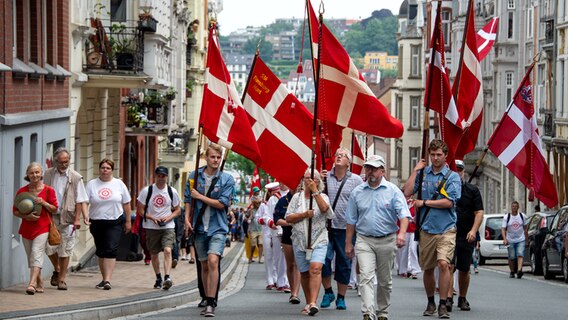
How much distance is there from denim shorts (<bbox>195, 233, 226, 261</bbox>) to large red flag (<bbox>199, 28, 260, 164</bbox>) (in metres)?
1.64

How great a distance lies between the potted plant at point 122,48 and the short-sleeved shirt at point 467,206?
564 inches

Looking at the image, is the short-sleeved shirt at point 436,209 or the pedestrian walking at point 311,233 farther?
the pedestrian walking at point 311,233

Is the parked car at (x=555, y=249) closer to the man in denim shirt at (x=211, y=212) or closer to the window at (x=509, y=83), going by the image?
the man in denim shirt at (x=211, y=212)

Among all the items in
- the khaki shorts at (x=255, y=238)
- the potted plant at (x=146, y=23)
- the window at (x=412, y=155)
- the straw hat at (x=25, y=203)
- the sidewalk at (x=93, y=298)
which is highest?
the potted plant at (x=146, y=23)

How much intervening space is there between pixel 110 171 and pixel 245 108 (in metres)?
2.03

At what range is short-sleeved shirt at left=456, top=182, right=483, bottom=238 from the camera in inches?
714

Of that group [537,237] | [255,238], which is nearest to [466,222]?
[537,237]

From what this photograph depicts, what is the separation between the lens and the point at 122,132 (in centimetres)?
3725

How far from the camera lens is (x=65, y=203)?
1998 centimetres

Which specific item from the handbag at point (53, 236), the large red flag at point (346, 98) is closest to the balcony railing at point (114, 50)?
the handbag at point (53, 236)

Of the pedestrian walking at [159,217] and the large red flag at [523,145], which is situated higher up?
the large red flag at [523,145]

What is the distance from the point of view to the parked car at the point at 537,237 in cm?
3201

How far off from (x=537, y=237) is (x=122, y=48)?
9595 millimetres

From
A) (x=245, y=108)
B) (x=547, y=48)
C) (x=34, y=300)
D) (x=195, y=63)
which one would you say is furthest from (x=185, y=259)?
(x=195, y=63)
